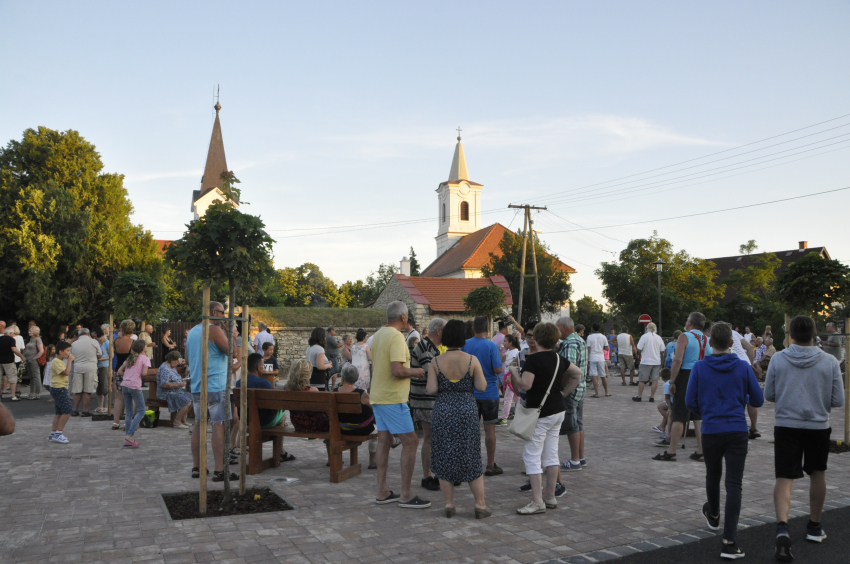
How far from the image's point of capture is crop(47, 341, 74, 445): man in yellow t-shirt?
9672mm

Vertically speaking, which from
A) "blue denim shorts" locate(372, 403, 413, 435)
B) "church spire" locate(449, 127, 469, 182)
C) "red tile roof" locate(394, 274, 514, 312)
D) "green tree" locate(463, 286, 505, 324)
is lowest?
"blue denim shorts" locate(372, 403, 413, 435)

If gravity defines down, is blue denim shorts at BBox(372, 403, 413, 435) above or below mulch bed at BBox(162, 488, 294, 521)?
above

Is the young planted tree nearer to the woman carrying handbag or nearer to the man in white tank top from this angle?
the woman carrying handbag

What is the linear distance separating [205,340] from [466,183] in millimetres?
75440

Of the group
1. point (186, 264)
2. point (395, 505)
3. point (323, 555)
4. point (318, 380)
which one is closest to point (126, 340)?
point (318, 380)

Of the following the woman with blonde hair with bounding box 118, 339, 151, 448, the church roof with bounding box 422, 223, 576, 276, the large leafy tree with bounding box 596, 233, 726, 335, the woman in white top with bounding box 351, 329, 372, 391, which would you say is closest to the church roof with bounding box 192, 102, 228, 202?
the church roof with bounding box 422, 223, 576, 276

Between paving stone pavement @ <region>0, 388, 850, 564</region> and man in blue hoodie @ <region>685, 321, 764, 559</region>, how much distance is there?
0.59 m

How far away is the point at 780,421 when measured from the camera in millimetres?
5156

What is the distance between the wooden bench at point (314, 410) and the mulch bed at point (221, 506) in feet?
2.88

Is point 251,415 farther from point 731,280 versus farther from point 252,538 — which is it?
point 731,280

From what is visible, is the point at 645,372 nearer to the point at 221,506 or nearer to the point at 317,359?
the point at 317,359

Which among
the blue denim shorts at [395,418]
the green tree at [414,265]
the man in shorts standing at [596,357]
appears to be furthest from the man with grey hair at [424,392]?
the green tree at [414,265]

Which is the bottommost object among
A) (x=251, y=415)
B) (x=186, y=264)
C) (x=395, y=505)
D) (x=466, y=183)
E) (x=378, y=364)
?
(x=395, y=505)

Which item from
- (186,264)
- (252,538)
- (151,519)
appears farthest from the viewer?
(186,264)
